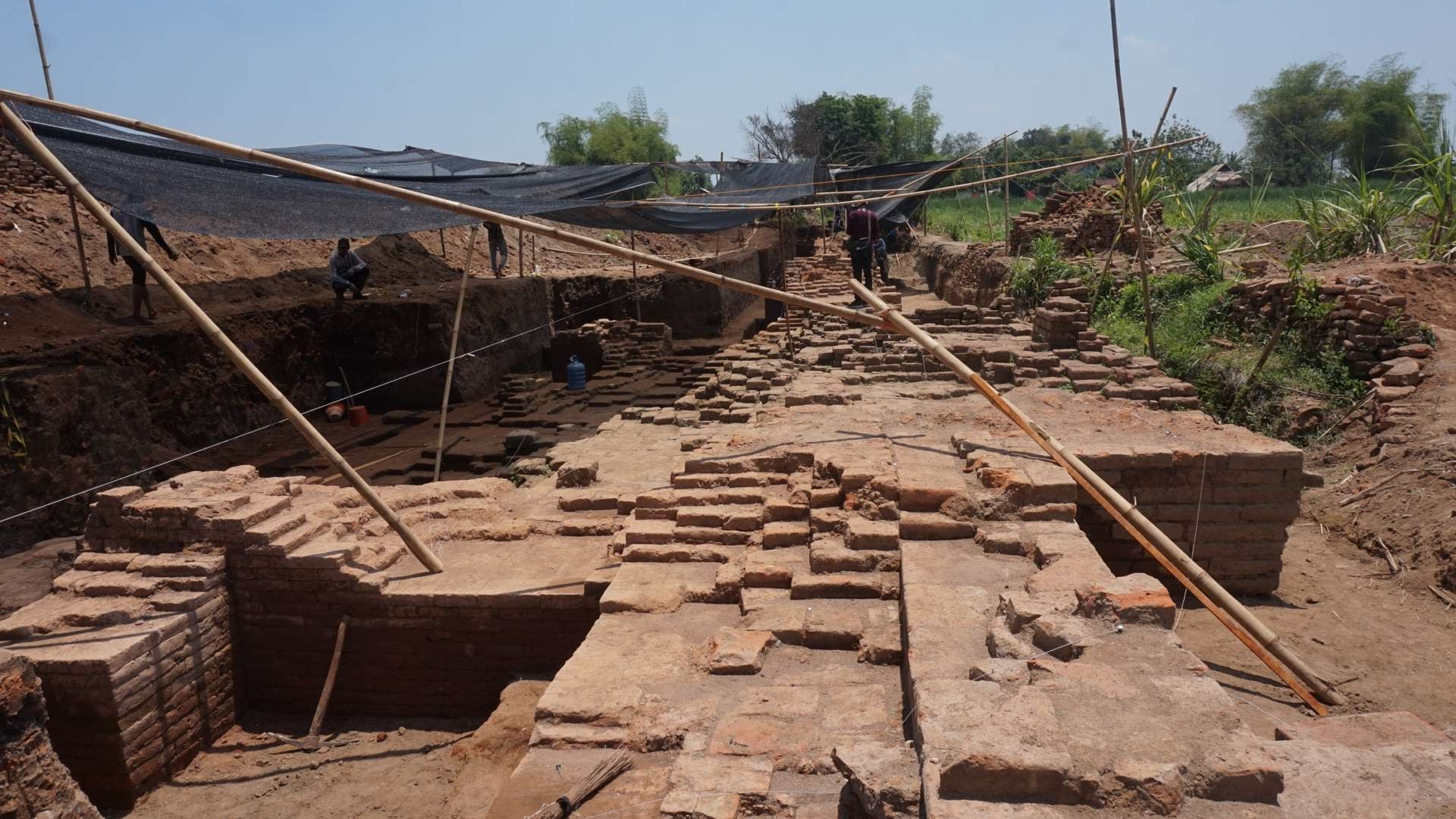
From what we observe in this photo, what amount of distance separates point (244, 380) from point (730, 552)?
27.9 ft

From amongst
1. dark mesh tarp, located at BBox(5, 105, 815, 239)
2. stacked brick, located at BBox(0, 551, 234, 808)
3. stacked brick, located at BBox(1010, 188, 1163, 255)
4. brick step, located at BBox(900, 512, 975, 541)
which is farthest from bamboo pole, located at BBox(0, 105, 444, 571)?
stacked brick, located at BBox(1010, 188, 1163, 255)

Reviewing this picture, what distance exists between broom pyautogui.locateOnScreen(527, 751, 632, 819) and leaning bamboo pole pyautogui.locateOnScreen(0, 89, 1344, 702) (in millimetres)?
2543

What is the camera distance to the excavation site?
2832 millimetres

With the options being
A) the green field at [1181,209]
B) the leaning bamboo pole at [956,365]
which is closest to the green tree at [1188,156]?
the green field at [1181,209]

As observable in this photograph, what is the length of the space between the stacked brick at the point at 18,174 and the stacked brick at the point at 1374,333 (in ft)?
54.6

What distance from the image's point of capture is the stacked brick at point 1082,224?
14.3 meters

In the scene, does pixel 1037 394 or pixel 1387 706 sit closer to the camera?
pixel 1387 706

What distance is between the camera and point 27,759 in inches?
151

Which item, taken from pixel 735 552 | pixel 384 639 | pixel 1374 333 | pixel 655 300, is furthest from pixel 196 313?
pixel 655 300

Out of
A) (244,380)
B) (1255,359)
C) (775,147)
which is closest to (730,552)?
Result: (1255,359)

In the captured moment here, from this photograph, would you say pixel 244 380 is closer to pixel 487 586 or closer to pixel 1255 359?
pixel 487 586

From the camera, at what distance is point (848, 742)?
3.06 metres

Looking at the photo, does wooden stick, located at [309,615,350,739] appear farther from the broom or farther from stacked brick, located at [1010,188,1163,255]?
stacked brick, located at [1010,188,1163,255]

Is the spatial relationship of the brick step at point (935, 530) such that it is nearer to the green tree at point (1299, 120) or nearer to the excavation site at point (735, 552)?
the excavation site at point (735, 552)
